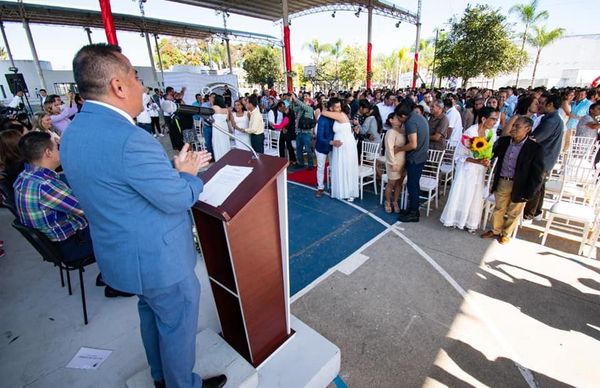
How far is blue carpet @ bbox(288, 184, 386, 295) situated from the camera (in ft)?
11.6

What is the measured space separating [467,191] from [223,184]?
3756 millimetres

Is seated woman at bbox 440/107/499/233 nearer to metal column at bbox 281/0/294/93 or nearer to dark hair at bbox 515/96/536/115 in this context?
dark hair at bbox 515/96/536/115

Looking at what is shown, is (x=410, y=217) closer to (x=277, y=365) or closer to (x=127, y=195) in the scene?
(x=277, y=365)

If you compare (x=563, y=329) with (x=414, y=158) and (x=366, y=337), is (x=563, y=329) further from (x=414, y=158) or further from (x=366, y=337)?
(x=414, y=158)

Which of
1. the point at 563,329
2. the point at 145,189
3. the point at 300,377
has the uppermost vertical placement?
the point at 145,189

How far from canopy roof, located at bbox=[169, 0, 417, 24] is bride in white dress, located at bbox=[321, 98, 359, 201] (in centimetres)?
1464

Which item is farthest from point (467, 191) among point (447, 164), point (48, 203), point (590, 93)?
point (590, 93)

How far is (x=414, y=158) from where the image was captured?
4.32 meters

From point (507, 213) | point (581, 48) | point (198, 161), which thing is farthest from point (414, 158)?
point (581, 48)

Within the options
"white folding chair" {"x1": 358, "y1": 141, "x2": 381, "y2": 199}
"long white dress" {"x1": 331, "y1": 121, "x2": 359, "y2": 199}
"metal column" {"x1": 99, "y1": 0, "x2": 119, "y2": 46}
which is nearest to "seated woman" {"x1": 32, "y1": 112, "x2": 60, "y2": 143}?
"metal column" {"x1": 99, "y1": 0, "x2": 119, "y2": 46}

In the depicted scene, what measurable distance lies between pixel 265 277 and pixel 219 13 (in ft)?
67.0

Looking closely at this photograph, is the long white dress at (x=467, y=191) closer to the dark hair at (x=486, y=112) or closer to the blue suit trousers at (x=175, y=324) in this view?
the dark hair at (x=486, y=112)

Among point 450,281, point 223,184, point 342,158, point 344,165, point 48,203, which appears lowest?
point 450,281

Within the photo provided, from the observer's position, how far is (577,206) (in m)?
3.76
